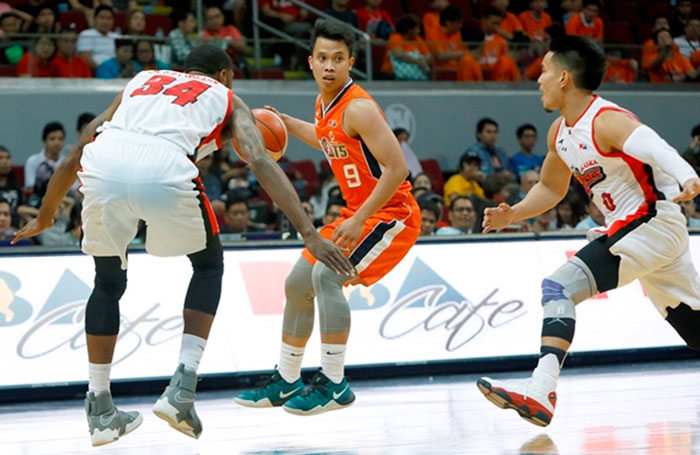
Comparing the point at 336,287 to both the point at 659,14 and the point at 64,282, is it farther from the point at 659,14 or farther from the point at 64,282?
the point at 659,14

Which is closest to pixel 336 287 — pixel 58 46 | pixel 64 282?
pixel 64 282

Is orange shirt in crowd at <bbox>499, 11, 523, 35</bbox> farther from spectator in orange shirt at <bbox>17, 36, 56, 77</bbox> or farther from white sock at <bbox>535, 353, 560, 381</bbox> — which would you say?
white sock at <bbox>535, 353, 560, 381</bbox>


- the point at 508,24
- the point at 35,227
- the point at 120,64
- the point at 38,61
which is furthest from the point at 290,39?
the point at 35,227

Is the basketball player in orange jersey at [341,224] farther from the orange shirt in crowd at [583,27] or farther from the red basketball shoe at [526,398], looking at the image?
the orange shirt in crowd at [583,27]

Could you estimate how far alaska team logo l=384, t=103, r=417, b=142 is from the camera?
47.4 feet

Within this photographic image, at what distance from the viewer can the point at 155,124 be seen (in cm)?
496

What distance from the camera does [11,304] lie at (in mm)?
7625

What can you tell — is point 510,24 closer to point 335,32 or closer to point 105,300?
point 335,32

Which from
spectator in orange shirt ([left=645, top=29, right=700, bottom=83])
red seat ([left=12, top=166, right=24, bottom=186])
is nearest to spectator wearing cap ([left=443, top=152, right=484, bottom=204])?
spectator in orange shirt ([left=645, top=29, right=700, bottom=83])

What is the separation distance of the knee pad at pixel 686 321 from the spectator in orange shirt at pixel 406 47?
821cm

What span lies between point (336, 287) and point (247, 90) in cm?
786

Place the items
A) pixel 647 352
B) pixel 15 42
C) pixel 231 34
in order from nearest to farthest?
pixel 647 352
pixel 15 42
pixel 231 34

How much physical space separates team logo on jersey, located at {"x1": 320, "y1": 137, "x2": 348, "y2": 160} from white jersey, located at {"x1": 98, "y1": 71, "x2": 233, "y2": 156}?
0.93 m

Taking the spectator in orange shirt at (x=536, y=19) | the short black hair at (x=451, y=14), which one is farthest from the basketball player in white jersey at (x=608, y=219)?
the spectator in orange shirt at (x=536, y=19)
